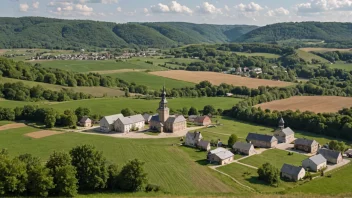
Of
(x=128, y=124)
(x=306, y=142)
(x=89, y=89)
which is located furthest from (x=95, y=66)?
(x=306, y=142)

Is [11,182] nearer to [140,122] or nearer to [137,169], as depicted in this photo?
[137,169]

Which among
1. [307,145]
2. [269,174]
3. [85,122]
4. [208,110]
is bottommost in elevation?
[269,174]

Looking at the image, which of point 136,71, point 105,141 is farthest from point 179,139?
point 136,71

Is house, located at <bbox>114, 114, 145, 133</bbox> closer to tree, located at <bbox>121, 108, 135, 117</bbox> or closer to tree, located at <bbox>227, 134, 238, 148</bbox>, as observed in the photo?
tree, located at <bbox>121, 108, 135, 117</bbox>

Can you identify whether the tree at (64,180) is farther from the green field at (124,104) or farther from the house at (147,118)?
the green field at (124,104)

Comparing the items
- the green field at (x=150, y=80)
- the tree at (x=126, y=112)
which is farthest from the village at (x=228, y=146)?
the green field at (x=150, y=80)

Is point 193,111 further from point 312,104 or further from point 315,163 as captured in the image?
point 315,163
